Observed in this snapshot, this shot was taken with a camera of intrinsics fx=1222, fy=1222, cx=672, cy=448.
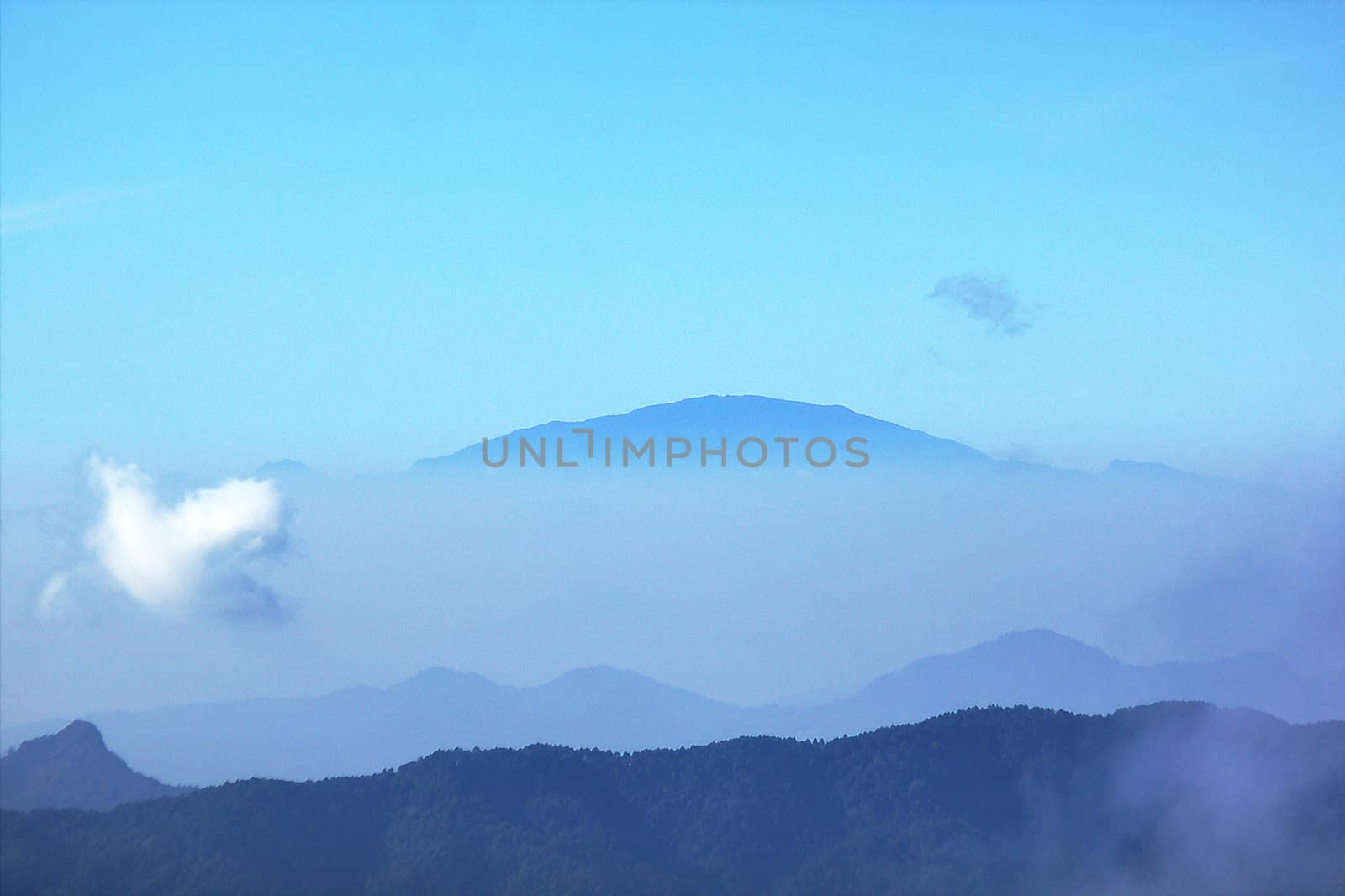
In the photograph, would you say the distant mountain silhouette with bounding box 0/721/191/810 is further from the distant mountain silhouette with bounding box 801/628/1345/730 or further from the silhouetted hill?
the distant mountain silhouette with bounding box 801/628/1345/730

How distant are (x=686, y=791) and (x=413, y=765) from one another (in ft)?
17.9

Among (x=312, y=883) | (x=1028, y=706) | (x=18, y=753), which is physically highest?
(x=1028, y=706)

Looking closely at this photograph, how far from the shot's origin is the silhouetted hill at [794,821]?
20500mm

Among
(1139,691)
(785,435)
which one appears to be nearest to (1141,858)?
(1139,691)

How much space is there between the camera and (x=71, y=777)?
2238 centimetres

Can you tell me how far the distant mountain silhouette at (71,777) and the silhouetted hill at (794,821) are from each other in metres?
1.18

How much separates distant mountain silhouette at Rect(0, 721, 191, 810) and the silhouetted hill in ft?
3.87

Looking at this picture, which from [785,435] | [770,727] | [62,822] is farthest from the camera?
[785,435]

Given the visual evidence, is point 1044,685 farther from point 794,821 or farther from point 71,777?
point 71,777

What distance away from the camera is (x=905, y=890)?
69.9ft

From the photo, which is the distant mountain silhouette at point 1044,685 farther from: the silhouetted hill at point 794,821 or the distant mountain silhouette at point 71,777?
the distant mountain silhouette at point 71,777

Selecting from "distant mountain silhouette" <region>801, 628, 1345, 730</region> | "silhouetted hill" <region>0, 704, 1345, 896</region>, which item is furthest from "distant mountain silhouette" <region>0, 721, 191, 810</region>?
"distant mountain silhouette" <region>801, 628, 1345, 730</region>

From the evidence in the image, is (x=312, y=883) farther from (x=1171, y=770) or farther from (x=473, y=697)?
(x=1171, y=770)

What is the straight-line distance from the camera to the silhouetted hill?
67.3 feet
